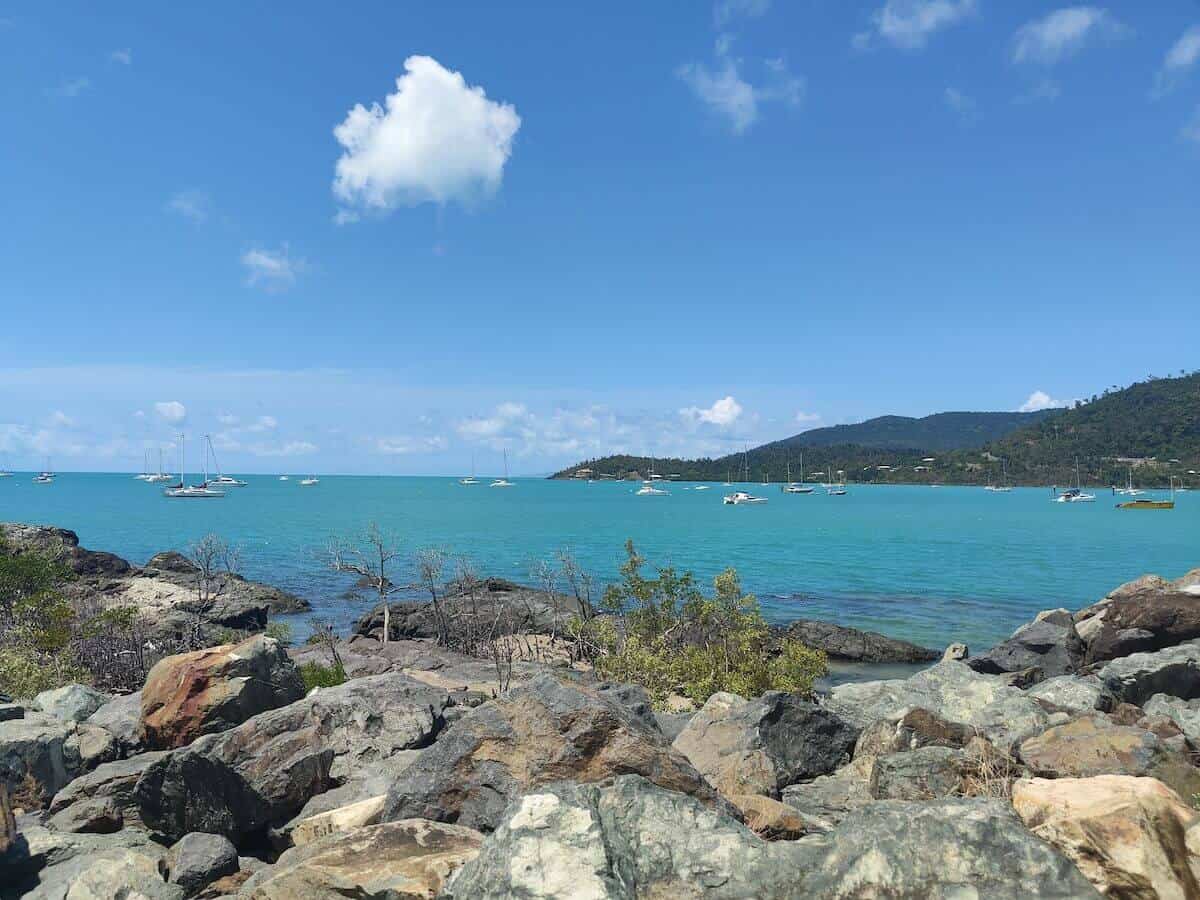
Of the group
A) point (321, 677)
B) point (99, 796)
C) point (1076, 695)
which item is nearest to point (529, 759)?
point (99, 796)

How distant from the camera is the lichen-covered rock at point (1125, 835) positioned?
5273 mm

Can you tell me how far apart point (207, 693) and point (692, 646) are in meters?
13.8

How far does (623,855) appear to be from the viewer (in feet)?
18.2

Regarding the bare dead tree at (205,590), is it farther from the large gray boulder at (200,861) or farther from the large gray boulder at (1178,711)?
the large gray boulder at (1178,711)

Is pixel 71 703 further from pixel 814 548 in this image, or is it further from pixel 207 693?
pixel 814 548

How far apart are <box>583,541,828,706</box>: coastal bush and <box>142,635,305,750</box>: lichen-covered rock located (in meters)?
9.82

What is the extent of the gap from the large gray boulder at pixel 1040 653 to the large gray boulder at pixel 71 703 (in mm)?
26681

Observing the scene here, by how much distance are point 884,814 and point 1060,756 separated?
727 cm

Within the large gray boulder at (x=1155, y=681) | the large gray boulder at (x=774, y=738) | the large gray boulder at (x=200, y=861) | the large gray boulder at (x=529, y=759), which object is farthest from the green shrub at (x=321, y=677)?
the large gray boulder at (x=1155, y=681)

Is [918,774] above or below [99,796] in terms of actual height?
above

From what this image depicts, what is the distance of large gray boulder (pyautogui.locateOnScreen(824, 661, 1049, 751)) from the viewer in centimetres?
1509

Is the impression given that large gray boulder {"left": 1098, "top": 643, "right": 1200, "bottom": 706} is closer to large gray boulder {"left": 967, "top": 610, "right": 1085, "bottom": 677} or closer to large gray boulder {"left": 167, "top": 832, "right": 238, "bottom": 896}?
large gray boulder {"left": 967, "top": 610, "right": 1085, "bottom": 677}

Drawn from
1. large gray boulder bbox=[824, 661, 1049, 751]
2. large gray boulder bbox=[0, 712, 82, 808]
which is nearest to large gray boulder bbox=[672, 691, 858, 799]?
large gray boulder bbox=[824, 661, 1049, 751]

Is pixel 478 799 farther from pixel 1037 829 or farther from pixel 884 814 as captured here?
pixel 1037 829
